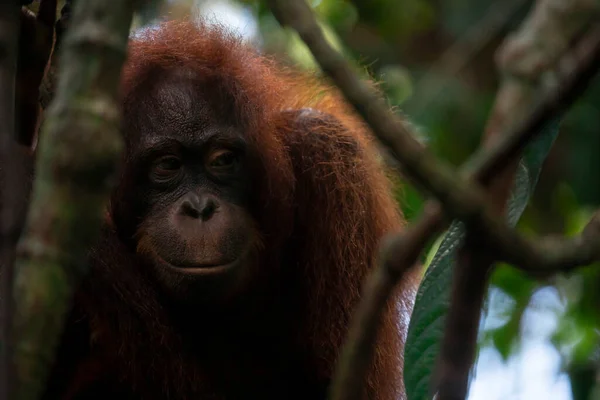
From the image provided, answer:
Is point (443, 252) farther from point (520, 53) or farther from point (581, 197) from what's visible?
point (581, 197)

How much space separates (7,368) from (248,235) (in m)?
2.33

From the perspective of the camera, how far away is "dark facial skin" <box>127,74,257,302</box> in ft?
11.3

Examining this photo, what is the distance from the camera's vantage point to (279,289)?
13.6 ft

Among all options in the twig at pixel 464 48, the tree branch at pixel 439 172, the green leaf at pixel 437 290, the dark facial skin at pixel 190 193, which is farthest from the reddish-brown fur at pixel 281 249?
the tree branch at pixel 439 172

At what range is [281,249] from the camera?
4.03 meters

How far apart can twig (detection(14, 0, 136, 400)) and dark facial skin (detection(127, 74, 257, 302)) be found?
1.93m

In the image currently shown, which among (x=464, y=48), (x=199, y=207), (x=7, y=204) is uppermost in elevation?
(x=464, y=48)

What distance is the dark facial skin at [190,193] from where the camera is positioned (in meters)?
3.43

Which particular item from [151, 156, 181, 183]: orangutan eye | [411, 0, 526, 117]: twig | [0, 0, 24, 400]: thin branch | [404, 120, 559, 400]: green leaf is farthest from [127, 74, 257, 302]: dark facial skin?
[411, 0, 526, 117]: twig

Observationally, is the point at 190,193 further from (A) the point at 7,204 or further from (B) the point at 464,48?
(B) the point at 464,48

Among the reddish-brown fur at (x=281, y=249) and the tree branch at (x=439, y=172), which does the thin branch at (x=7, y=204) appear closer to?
the tree branch at (x=439, y=172)

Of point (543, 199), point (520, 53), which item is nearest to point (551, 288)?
point (543, 199)

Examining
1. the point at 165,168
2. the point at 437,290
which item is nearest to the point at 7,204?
the point at 437,290

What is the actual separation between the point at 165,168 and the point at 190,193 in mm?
196
